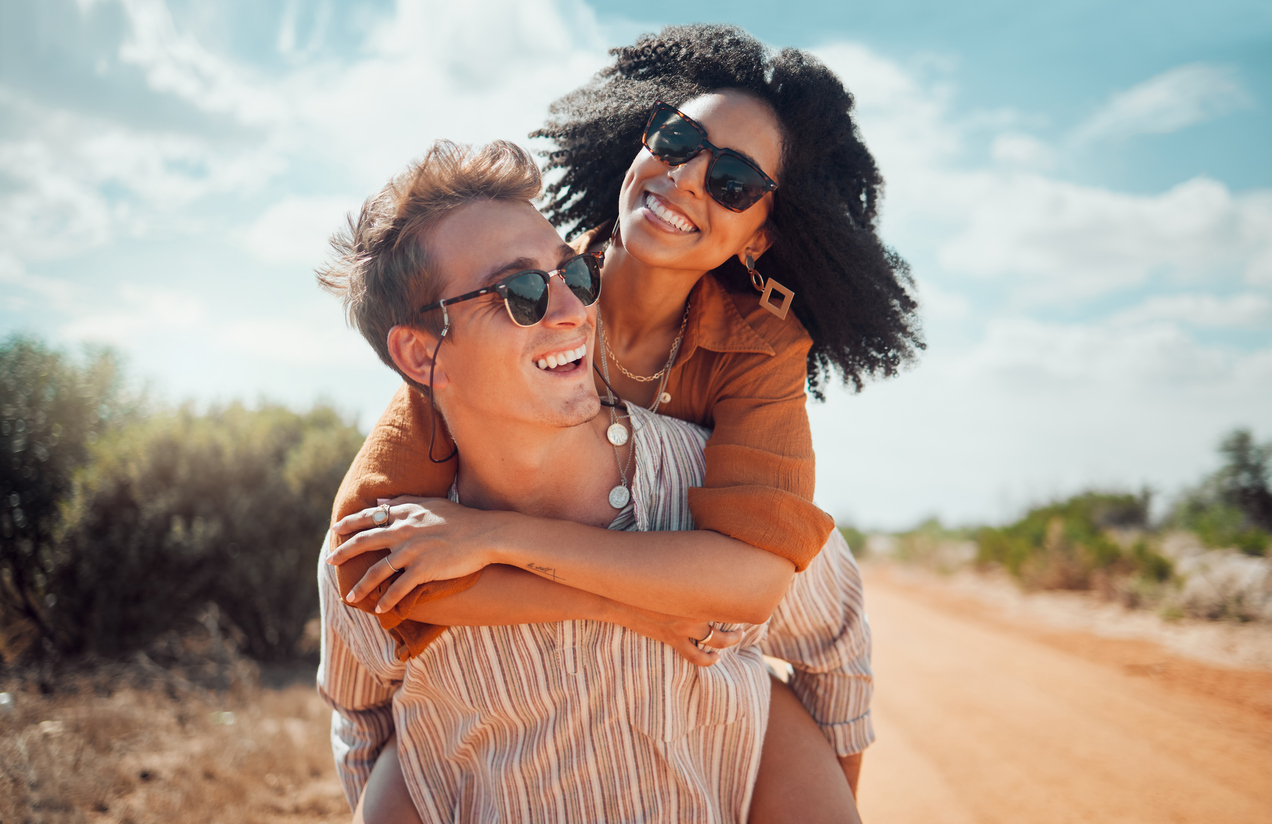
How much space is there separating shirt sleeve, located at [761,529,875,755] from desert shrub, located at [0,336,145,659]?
22.6 ft

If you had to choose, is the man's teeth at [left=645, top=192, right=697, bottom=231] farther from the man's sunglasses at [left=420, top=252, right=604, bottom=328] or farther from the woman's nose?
the man's sunglasses at [left=420, top=252, right=604, bottom=328]

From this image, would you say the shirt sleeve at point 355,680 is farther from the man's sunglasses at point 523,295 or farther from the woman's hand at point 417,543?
the man's sunglasses at point 523,295

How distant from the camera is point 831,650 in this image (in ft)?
8.73

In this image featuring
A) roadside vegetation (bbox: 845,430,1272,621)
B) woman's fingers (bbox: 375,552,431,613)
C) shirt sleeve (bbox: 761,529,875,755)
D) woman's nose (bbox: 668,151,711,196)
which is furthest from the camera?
roadside vegetation (bbox: 845,430,1272,621)

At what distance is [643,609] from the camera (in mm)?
2113

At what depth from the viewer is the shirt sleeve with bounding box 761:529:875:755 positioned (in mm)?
2631

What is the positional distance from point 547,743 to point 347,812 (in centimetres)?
275

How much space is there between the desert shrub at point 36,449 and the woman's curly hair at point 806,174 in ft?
20.9

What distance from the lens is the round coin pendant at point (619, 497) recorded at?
2383mm

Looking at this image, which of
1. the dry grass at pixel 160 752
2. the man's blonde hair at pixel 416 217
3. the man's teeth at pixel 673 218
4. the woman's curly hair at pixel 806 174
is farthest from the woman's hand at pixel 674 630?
the dry grass at pixel 160 752

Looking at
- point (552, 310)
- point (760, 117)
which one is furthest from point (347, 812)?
point (760, 117)

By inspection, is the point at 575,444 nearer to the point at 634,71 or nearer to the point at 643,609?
the point at 643,609

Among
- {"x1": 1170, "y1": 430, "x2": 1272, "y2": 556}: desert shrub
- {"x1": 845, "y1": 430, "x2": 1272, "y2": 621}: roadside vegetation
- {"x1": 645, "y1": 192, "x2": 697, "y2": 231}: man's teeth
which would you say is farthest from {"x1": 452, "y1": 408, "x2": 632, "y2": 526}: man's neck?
{"x1": 1170, "y1": 430, "x2": 1272, "y2": 556}: desert shrub

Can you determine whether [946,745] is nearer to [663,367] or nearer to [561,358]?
[663,367]
